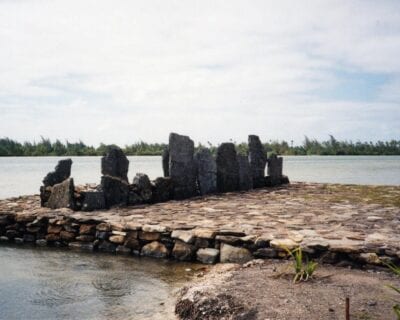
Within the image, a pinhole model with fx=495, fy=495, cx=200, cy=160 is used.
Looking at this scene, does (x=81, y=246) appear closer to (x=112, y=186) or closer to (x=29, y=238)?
(x=29, y=238)

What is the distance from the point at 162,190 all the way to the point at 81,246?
3.50m

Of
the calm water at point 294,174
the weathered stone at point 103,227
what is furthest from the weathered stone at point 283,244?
the calm water at point 294,174

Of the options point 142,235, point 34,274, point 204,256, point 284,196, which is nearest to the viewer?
point 34,274

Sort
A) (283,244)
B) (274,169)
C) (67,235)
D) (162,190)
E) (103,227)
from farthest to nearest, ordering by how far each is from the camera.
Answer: (274,169)
(162,190)
(67,235)
(103,227)
(283,244)

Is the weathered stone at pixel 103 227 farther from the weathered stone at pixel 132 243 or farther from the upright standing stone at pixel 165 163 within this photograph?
the upright standing stone at pixel 165 163

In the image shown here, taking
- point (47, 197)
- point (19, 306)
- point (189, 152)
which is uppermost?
point (189, 152)

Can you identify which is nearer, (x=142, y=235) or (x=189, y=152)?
(x=142, y=235)

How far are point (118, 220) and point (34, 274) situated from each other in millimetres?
2580

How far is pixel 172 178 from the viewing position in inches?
554

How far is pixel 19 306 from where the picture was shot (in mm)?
6645

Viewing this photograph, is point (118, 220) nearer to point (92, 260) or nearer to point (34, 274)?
point (92, 260)

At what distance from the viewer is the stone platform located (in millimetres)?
8047

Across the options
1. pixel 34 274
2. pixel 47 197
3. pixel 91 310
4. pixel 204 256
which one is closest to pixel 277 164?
pixel 47 197

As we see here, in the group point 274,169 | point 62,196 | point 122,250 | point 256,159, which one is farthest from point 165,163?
point 122,250
